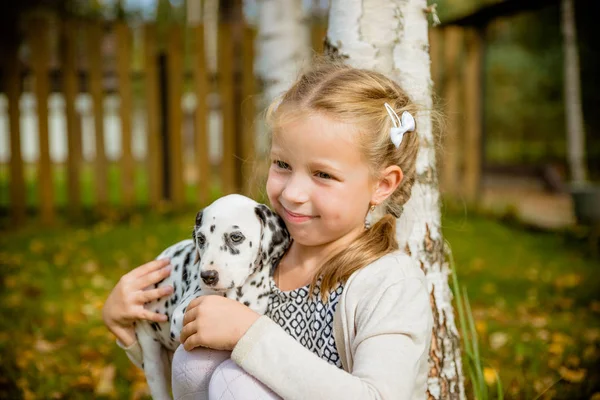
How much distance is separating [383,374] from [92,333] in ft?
10.3

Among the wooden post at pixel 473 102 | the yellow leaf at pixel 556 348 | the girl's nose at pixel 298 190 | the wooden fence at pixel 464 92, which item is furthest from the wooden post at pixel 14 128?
the girl's nose at pixel 298 190

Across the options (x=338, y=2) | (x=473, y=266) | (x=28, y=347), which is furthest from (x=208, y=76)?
(x=338, y=2)

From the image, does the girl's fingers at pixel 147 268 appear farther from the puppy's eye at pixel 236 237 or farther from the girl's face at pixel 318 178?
→ the girl's face at pixel 318 178

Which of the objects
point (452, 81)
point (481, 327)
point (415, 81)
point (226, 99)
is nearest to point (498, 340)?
point (481, 327)

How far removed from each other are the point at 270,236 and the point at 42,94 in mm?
6296

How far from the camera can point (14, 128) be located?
7.38 metres

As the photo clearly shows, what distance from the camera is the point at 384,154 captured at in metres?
1.97

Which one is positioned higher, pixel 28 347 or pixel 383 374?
pixel 383 374

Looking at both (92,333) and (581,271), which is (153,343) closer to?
(92,333)

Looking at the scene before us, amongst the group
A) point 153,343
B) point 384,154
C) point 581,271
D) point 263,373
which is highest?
point 384,154

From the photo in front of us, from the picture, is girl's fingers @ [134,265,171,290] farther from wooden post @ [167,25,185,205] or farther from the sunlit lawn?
wooden post @ [167,25,185,205]

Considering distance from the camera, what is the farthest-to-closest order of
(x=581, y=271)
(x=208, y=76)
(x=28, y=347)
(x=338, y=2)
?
(x=208, y=76)
(x=581, y=271)
(x=28, y=347)
(x=338, y=2)

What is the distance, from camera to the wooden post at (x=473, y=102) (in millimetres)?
8508

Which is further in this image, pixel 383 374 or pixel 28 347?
pixel 28 347
